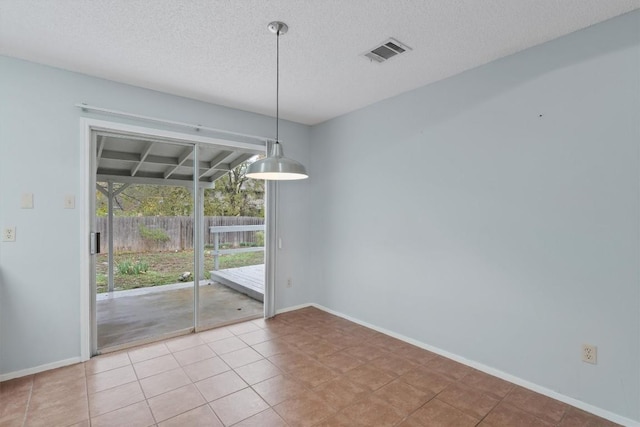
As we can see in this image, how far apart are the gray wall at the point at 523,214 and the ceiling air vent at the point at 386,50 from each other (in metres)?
0.75

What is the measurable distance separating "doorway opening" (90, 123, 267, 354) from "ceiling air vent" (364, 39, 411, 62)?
6.30ft

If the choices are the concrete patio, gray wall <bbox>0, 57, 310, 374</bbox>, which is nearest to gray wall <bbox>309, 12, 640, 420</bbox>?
the concrete patio

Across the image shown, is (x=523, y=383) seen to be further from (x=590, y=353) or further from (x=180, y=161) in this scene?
(x=180, y=161)

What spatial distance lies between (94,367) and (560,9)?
442cm

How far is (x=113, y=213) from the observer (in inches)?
125

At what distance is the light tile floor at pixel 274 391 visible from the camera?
1967 mm

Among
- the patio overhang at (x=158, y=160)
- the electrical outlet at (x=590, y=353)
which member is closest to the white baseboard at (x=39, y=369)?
the patio overhang at (x=158, y=160)

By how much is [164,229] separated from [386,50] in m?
3.00

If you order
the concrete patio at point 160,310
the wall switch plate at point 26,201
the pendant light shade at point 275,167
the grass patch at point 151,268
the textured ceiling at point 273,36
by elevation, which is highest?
the textured ceiling at point 273,36

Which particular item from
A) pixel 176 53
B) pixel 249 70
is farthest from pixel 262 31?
pixel 176 53

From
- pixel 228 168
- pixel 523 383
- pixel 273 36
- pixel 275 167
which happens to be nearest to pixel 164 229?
pixel 228 168

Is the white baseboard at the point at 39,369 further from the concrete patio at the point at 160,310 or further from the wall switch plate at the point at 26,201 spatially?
the wall switch plate at the point at 26,201

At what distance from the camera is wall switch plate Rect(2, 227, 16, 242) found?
2.42 m

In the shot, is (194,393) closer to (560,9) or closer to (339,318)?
(339,318)
